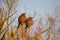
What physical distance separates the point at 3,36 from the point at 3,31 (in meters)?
0.01

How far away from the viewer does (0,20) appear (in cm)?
33

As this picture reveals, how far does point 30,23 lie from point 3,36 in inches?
2.4

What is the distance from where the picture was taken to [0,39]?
317 millimetres

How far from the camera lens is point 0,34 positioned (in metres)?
0.32

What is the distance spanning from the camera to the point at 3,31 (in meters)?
0.32

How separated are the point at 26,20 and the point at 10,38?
0.05 metres

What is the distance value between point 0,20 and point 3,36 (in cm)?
3

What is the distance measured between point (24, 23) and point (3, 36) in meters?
0.05

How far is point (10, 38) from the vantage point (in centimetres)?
33

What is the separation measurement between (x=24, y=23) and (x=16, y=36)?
0.04 meters

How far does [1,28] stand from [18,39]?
0.05 metres

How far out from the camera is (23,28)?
0.38m

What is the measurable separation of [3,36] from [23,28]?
7 cm

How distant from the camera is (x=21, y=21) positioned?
12.9 inches
